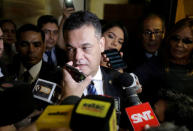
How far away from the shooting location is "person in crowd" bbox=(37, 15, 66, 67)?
222 centimetres

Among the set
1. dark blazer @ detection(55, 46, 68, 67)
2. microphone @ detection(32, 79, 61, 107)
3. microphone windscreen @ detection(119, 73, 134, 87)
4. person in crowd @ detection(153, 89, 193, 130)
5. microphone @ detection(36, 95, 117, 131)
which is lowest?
dark blazer @ detection(55, 46, 68, 67)

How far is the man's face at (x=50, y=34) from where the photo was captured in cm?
225

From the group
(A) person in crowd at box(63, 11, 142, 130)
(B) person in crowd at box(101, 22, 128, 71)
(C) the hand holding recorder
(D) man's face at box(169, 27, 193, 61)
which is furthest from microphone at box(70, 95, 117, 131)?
(B) person in crowd at box(101, 22, 128, 71)

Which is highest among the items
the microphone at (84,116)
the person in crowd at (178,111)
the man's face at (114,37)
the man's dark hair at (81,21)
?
the man's dark hair at (81,21)

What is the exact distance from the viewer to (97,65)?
4.31 ft

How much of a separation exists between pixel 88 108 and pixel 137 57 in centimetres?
156

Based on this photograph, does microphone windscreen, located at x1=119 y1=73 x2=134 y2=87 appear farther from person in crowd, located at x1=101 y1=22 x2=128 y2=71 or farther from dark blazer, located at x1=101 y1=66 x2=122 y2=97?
person in crowd, located at x1=101 y1=22 x2=128 y2=71

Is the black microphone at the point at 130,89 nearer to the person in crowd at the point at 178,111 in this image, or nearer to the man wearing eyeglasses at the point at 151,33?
the person in crowd at the point at 178,111

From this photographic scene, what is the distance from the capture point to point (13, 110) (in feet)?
1.97

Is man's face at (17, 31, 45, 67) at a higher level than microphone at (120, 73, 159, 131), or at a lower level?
higher

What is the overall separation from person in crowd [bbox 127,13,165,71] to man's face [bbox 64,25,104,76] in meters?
0.81

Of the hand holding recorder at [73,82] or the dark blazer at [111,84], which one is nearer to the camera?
the hand holding recorder at [73,82]

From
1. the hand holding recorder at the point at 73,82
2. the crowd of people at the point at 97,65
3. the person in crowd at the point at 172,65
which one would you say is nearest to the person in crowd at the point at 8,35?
the crowd of people at the point at 97,65

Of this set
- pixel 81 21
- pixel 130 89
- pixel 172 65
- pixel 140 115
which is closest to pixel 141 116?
pixel 140 115
